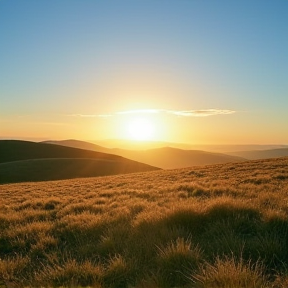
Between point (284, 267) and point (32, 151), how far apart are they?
122787 millimetres

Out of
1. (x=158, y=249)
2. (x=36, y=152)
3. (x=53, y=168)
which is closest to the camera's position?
(x=158, y=249)

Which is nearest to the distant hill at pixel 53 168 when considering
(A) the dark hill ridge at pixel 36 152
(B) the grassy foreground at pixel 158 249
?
Answer: (A) the dark hill ridge at pixel 36 152

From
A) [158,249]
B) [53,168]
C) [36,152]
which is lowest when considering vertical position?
[53,168]

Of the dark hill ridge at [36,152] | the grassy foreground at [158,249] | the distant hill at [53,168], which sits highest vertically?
the grassy foreground at [158,249]

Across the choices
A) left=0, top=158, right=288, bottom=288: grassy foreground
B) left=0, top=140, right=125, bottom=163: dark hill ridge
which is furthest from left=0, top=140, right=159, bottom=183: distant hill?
left=0, top=158, right=288, bottom=288: grassy foreground

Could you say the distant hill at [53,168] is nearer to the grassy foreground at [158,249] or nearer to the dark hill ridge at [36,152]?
the dark hill ridge at [36,152]

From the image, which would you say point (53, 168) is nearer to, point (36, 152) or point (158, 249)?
point (36, 152)

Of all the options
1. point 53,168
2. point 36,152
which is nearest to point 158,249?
point 53,168

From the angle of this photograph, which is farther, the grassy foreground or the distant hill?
the distant hill

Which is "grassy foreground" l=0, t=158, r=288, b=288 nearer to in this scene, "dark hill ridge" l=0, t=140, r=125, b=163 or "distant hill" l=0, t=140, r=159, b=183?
"distant hill" l=0, t=140, r=159, b=183

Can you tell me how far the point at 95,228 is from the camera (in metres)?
8.02

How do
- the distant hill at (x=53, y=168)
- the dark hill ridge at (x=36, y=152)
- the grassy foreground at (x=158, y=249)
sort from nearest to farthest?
1. the grassy foreground at (x=158, y=249)
2. the distant hill at (x=53, y=168)
3. the dark hill ridge at (x=36, y=152)

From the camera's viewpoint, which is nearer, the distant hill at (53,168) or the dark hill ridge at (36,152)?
the distant hill at (53,168)

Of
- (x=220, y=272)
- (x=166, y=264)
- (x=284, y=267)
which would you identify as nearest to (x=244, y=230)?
(x=284, y=267)
